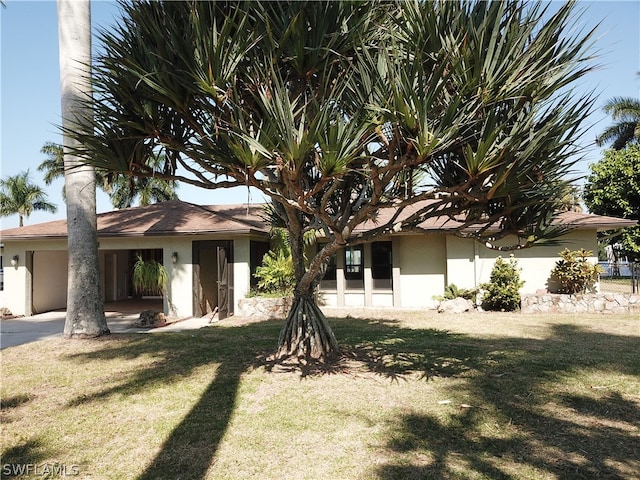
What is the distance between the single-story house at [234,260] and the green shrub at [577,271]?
46 cm

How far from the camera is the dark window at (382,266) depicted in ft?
53.3

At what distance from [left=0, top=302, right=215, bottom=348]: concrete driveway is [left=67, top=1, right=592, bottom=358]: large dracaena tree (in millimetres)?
6997

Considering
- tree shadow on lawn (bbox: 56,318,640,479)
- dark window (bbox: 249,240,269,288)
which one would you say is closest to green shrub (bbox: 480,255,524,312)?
tree shadow on lawn (bbox: 56,318,640,479)

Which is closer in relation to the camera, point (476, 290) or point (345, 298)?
point (476, 290)

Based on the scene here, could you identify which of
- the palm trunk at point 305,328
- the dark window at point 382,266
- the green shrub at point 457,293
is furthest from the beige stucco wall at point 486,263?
the palm trunk at point 305,328

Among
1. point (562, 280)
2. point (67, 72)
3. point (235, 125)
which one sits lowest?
point (562, 280)

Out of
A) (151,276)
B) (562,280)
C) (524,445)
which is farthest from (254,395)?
(562,280)

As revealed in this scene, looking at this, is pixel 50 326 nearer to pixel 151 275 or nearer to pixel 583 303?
pixel 151 275

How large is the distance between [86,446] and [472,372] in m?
5.37

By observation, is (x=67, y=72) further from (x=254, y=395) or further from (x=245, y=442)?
(x=245, y=442)

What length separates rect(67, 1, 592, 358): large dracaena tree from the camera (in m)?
4.62

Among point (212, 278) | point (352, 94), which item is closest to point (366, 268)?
point (212, 278)

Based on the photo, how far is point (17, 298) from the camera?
15.4 metres

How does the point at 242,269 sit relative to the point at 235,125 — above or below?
below
